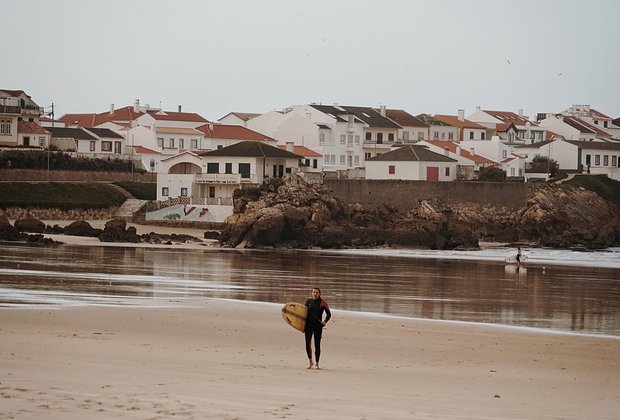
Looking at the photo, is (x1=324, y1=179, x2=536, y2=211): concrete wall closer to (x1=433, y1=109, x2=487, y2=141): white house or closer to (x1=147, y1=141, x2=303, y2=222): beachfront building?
(x1=147, y1=141, x2=303, y2=222): beachfront building

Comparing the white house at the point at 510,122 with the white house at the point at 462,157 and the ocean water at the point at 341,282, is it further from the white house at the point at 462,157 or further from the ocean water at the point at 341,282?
the ocean water at the point at 341,282

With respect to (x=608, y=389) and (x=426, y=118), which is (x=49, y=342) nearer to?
(x=608, y=389)

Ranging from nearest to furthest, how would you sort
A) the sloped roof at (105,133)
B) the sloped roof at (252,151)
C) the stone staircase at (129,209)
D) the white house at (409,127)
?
the stone staircase at (129,209) → the sloped roof at (252,151) → the sloped roof at (105,133) → the white house at (409,127)

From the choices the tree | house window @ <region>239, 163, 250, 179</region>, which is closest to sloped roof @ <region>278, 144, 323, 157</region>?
house window @ <region>239, 163, 250, 179</region>

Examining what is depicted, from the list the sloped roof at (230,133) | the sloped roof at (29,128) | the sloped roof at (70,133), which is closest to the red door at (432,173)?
the sloped roof at (230,133)

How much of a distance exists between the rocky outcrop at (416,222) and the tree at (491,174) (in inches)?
262

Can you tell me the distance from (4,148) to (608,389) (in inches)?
2360

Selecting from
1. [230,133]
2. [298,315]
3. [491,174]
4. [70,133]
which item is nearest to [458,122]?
[230,133]

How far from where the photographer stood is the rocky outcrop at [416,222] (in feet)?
171

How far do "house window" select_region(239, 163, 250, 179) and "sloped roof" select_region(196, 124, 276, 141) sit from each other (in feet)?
45.9

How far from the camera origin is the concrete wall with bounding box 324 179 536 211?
204ft

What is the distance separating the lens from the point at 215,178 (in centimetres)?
6531

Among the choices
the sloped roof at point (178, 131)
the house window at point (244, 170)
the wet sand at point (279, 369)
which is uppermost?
the sloped roof at point (178, 131)

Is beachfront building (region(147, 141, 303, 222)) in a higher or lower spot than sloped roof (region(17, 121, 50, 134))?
lower
